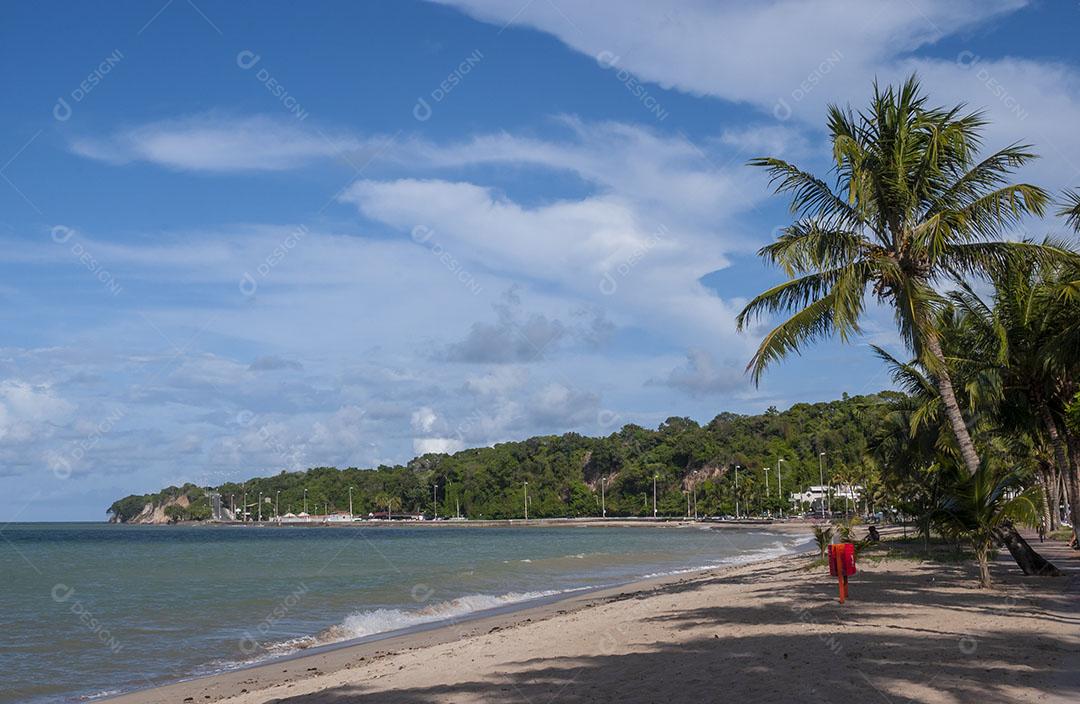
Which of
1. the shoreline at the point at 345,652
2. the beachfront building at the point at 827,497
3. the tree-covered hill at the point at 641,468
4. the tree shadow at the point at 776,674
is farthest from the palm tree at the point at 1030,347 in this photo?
the tree-covered hill at the point at 641,468

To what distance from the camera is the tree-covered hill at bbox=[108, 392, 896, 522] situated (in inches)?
5103

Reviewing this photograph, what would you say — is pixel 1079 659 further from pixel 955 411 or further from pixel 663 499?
pixel 663 499

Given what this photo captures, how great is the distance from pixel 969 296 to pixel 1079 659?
13074 millimetres

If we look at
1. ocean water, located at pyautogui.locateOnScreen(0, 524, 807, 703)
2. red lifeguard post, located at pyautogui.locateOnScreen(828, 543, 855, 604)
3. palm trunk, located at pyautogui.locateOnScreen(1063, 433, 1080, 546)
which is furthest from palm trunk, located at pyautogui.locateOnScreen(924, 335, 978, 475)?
ocean water, located at pyautogui.locateOnScreen(0, 524, 807, 703)

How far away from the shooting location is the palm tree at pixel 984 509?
13156 millimetres

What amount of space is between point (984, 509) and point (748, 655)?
6.06 metres

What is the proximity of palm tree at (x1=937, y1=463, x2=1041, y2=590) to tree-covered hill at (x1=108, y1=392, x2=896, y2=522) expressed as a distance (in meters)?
90.7

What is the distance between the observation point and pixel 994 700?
675 cm

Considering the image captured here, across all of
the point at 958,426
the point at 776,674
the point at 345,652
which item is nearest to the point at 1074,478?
the point at 958,426

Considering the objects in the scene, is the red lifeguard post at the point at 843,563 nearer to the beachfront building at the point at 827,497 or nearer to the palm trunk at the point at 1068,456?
the palm trunk at the point at 1068,456

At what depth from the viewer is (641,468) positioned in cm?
15725

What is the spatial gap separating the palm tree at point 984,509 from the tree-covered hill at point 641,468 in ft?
298

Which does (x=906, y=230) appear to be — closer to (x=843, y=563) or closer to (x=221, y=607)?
(x=843, y=563)

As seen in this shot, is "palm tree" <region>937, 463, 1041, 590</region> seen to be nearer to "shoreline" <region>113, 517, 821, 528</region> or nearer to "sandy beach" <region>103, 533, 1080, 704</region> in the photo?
"sandy beach" <region>103, 533, 1080, 704</region>
